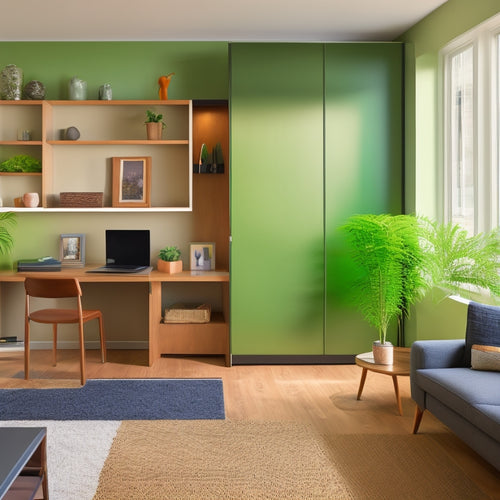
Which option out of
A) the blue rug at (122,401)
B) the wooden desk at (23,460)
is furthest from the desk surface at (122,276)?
the wooden desk at (23,460)

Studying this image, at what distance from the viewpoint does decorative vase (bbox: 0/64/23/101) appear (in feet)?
16.8

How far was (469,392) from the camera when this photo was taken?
2.88 m

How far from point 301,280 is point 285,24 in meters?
2.04

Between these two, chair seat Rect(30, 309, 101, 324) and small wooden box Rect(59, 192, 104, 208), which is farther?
small wooden box Rect(59, 192, 104, 208)

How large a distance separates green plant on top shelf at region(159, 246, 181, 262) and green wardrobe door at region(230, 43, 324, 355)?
1.71 feet

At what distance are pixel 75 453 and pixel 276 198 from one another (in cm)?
253

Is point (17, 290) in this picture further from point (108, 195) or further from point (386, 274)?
point (386, 274)

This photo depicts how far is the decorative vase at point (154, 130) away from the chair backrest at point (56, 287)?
1.52m

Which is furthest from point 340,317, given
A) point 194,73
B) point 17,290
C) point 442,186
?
point 17,290

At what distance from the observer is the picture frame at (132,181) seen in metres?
5.30

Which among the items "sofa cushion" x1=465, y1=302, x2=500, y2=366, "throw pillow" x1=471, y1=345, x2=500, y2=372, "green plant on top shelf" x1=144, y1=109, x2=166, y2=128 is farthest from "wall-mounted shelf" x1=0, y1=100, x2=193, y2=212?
"throw pillow" x1=471, y1=345, x2=500, y2=372

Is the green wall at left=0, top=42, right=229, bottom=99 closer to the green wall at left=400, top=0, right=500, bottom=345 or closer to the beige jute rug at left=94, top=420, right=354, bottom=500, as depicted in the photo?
the green wall at left=400, top=0, right=500, bottom=345

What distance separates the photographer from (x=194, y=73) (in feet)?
17.6

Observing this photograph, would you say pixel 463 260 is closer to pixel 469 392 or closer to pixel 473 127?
pixel 473 127
